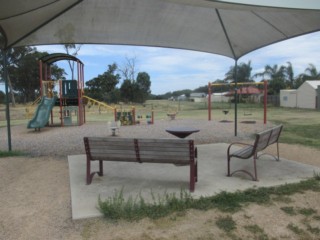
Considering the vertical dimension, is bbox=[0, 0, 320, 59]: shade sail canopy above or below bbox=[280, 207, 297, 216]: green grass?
above

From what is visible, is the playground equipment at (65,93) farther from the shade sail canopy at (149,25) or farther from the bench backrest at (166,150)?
the bench backrest at (166,150)

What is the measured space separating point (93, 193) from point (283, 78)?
5575 centimetres

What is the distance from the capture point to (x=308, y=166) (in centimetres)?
610

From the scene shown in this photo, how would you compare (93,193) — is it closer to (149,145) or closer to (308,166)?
(149,145)

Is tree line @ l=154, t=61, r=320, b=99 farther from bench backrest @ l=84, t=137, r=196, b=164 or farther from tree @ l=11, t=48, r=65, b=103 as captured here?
bench backrest @ l=84, t=137, r=196, b=164

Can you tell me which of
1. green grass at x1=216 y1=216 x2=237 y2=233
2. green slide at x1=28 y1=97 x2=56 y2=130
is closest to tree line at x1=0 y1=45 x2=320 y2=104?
green slide at x1=28 y1=97 x2=56 y2=130

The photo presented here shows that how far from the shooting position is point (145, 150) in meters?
4.67

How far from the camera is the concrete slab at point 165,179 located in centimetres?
447

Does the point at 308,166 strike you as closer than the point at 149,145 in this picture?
No

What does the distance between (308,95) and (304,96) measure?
0.70 m

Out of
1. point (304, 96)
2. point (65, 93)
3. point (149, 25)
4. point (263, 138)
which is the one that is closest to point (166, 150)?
point (263, 138)

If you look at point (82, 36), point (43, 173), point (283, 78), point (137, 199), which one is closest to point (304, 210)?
point (137, 199)

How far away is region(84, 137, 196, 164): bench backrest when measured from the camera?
4469 mm

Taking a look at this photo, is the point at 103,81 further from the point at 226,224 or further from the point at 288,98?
the point at 226,224
